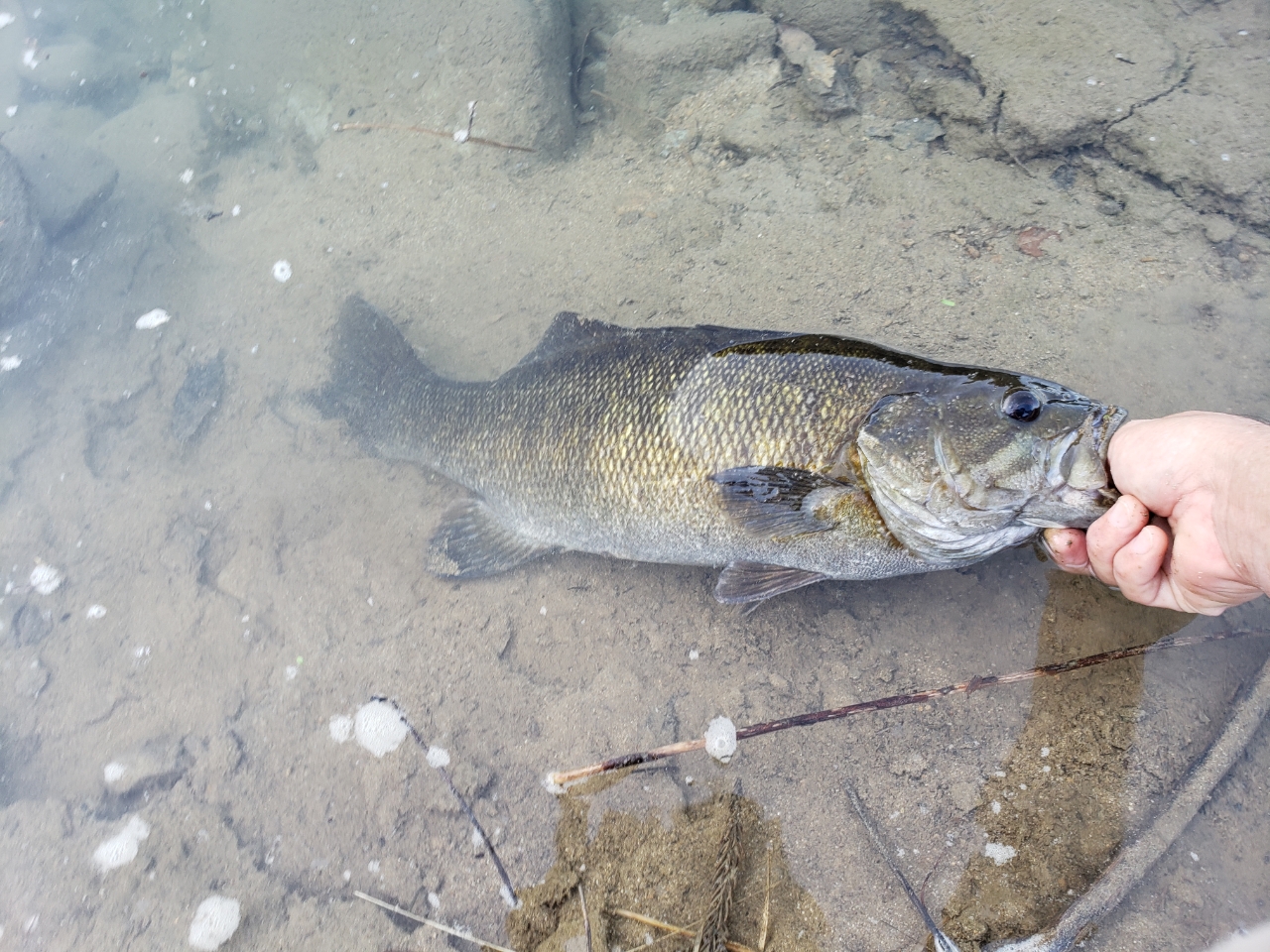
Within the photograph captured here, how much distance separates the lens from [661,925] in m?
2.29

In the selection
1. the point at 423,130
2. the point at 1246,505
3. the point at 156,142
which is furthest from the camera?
the point at 156,142

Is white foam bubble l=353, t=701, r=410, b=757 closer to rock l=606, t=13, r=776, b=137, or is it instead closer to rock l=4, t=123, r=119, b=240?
rock l=606, t=13, r=776, b=137

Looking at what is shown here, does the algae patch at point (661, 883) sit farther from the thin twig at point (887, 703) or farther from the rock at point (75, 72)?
the rock at point (75, 72)

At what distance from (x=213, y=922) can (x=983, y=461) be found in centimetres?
341

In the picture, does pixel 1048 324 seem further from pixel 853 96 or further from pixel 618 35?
pixel 618 35

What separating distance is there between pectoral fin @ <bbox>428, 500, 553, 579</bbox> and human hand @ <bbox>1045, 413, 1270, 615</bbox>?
2.25 m

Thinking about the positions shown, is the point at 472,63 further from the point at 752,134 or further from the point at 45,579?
the point at 45,579

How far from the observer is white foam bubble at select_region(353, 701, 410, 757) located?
3.01 meters

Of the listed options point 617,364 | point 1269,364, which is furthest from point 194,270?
point 1269,364

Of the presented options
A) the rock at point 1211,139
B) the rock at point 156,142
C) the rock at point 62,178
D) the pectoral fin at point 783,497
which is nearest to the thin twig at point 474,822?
the pectoral fin at point 783,497

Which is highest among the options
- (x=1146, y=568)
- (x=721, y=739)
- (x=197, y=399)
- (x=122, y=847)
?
(x=1146, y=568)

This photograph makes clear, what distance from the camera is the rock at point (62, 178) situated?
5496mm

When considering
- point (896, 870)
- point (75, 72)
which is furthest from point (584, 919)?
point (75, 72)

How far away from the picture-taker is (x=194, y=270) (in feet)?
16.4
